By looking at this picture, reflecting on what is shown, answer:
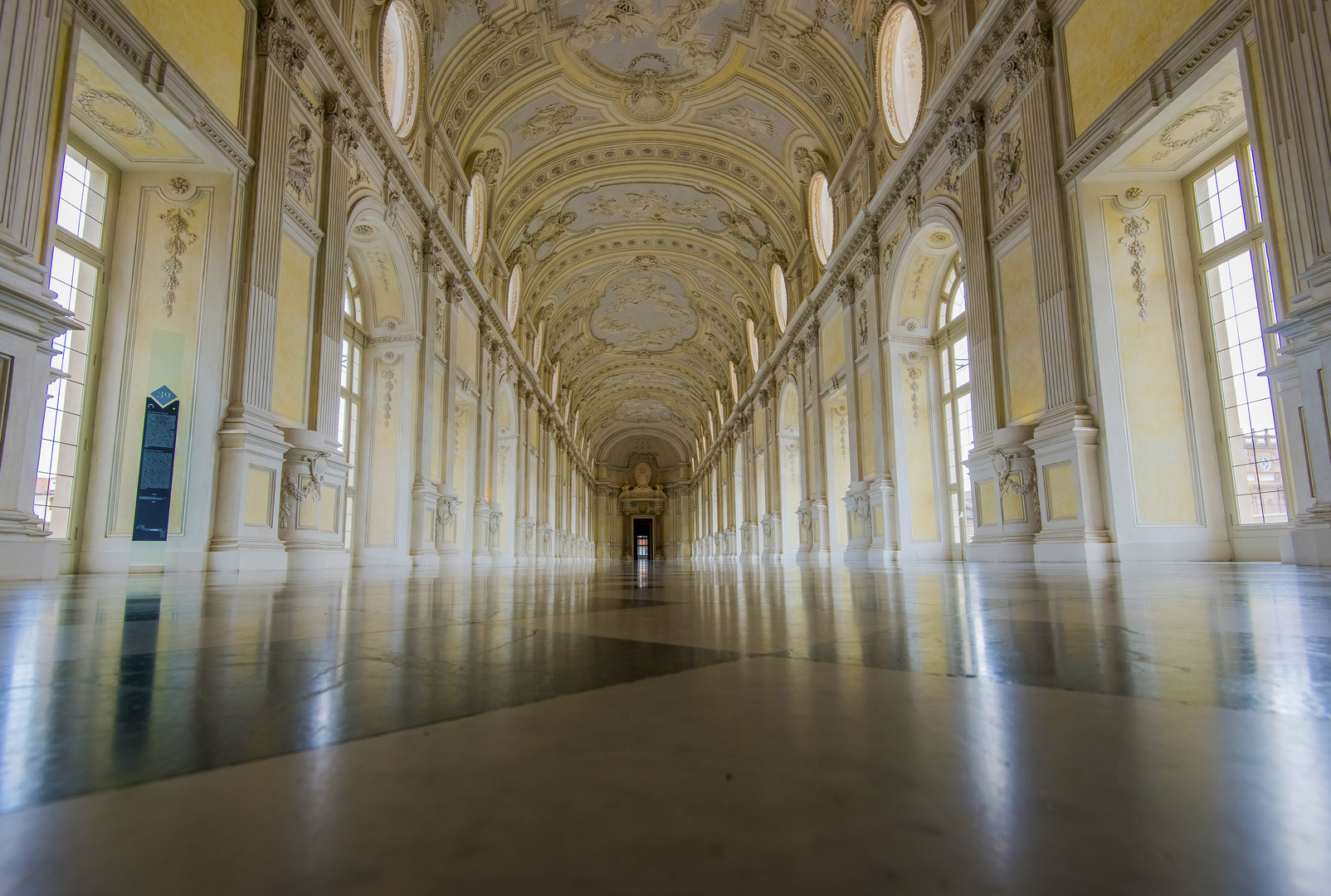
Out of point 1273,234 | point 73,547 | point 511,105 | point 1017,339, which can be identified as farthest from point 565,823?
point 511,105

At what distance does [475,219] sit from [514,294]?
409 centimetres

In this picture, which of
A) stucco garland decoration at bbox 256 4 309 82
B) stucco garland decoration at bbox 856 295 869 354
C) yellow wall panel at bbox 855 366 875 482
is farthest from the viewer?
stucco garland decoration at bbox 856 295 869 354

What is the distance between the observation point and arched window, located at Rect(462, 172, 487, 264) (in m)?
13.3

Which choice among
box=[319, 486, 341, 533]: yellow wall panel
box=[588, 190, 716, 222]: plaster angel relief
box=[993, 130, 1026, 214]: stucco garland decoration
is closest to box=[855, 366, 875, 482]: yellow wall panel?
box=[993, 130, 1026, 214]: stucco garland decoration

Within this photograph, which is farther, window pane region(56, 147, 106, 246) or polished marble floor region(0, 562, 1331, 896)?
window pane region(56, 147, 106, 246)

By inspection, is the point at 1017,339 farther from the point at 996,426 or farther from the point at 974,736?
the point at 974,736

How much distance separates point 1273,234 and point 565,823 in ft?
19.8

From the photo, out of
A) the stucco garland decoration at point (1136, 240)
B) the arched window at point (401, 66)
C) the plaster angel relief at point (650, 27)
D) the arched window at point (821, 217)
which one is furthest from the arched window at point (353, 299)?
the stucco garland decoration at point (1136, 240)

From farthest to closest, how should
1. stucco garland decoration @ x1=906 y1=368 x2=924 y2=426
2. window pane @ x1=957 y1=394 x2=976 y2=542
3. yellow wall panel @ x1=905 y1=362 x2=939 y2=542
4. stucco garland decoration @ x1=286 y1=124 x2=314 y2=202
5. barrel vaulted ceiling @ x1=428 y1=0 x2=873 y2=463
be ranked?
barrel vaulted ceiling @ x1=428 y1=0 x2=873 y2=463 → stucco garland decoration @ x1=906 y1=368 x2=924 y2=426 → yellow wall panel @ x1=905 y1=362 x2=939 y2=542 → window pane @ x1=957 y1=394 x2=976 y2=542 → stucco garland decoration @ x1=286 y1=124 x2=314 y2=202

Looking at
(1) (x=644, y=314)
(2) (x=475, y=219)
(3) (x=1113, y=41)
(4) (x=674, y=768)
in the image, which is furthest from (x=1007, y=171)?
(1) (x=644, y=314)

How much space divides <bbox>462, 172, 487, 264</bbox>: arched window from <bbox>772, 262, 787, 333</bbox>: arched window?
288 inches

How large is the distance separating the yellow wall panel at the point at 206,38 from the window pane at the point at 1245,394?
330 inches

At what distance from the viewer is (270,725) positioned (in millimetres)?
576

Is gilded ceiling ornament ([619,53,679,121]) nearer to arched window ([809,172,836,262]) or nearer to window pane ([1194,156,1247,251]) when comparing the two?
arched window ([809,172,836,262])
